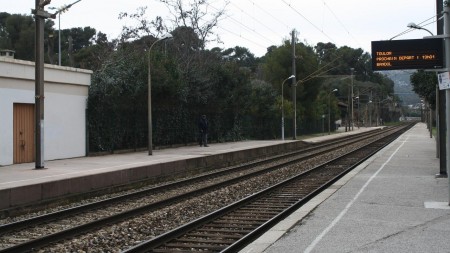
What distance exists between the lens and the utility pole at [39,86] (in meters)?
18.3

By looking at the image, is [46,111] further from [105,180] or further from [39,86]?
[105,180]

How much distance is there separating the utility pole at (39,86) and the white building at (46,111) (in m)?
2.03

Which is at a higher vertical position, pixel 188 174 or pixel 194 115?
pixel 194 115

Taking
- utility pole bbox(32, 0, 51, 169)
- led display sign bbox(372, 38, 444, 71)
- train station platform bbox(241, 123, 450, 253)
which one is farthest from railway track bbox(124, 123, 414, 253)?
utility pole bbox(32, 0, 51, 169)

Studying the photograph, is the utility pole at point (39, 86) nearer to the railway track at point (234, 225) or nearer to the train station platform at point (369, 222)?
the railway track at point (234, 225)

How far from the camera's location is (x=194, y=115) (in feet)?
115

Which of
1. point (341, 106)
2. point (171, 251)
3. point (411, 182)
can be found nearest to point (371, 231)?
point (171, 251)

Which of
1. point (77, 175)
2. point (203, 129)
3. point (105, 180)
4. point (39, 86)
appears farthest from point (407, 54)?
point (203, 129)

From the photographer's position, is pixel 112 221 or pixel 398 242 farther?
pixel 112 221

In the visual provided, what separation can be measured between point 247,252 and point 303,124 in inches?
2370

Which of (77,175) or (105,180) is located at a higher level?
(77,175)

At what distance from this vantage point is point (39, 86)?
18.4 metres

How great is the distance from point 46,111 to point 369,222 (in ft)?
53.2

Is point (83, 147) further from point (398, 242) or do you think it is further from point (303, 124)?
point (303, 124)
